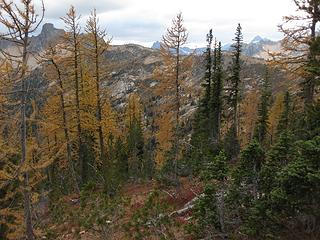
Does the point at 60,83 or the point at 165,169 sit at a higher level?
the point at 60,83

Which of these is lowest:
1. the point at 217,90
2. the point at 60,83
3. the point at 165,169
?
the point at 165,169

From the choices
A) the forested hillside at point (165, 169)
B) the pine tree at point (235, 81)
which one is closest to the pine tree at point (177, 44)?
the forested hillside at point (165, 169)

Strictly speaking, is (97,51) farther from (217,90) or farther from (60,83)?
(217,90)

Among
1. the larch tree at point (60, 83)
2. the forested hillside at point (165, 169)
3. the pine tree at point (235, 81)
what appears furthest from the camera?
the pine tree at point (235, 81)

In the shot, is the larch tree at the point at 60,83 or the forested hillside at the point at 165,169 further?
the larch tree at the point at 60,83

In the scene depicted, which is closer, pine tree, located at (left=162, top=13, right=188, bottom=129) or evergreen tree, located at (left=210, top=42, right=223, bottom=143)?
pine tree, located at (left=162, top=13, right=188, bottom=129)

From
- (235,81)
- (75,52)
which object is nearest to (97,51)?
(75,52)

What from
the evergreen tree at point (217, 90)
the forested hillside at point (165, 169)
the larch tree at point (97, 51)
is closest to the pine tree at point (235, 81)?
the evergreen tree at point (217, 90)

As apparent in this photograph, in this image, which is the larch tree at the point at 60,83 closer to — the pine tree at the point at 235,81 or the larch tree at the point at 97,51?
the larch tree at the point at 97,51

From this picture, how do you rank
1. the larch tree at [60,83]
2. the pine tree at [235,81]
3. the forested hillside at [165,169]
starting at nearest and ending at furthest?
the forested hillside at [165,169]
the larch tree at [60,83]
the pine tree at [235,81]

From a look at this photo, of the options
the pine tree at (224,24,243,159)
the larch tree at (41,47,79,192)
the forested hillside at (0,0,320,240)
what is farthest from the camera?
the pine tree at (224,24,243,159)

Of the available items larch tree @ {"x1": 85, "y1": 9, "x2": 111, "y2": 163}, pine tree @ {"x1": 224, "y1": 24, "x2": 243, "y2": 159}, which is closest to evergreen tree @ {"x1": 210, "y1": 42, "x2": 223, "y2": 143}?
pine tree @ {"x1": 224, "y1": 24, "x2": 243, "y2": 159}

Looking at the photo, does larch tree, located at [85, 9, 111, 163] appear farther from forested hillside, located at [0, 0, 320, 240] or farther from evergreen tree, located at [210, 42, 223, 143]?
evergreen tree, located at [210, 42, 223, 143]

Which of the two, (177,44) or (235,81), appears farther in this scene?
(235,81)
